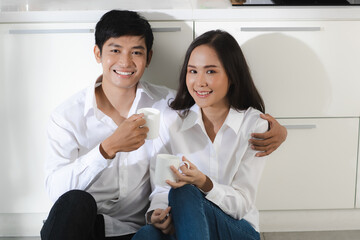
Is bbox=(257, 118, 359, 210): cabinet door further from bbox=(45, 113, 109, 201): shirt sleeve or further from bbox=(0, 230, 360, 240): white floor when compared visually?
bbox=(45, 113, 109, 201): shirt sleeve

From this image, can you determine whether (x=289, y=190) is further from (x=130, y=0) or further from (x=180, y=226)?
(x=130, y=0)

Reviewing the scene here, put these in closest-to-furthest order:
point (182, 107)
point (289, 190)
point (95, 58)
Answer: point (182, 107), point (95, 58), point (289, 190)

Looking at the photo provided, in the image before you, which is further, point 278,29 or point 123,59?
point 278,29

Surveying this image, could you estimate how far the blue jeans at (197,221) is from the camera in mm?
1684

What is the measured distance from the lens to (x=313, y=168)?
232 centimetres

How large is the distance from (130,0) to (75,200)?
87 cm

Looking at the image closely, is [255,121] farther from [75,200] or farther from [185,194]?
[75,200]

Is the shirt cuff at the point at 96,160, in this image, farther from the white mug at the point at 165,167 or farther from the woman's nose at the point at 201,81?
the woman's nose at the point at 201,81

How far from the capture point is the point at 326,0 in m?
2.24

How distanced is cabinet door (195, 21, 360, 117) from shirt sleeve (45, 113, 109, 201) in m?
0.62

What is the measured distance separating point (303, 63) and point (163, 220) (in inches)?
33.2

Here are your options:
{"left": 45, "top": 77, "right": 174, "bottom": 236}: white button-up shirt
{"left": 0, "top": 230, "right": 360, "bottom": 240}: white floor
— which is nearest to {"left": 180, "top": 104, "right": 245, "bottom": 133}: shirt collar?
{"left": 45, "top": 77, "right": 174, "bottom": 236}: white button-up shirt

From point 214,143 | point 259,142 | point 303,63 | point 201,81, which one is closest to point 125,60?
point 201,81

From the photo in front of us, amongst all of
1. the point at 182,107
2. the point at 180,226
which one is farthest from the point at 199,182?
the point at 182,107
